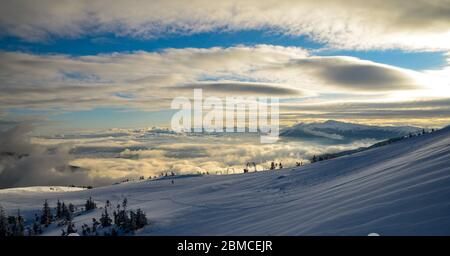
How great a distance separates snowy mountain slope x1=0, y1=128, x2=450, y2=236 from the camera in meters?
8.13

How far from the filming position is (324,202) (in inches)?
528

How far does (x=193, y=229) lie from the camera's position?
18078 millimetres

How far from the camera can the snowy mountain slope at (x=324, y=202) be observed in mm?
8133

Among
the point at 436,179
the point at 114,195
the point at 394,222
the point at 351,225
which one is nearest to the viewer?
the point at 394,222

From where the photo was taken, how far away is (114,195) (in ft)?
→ 120
